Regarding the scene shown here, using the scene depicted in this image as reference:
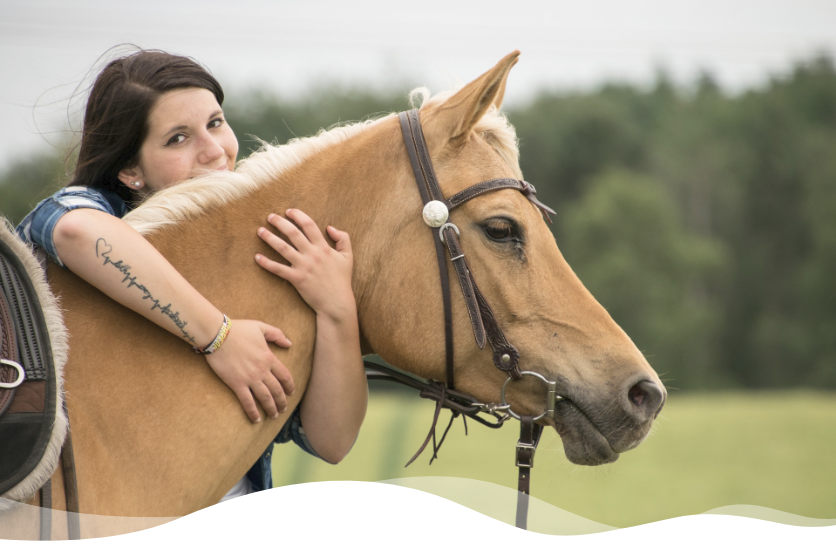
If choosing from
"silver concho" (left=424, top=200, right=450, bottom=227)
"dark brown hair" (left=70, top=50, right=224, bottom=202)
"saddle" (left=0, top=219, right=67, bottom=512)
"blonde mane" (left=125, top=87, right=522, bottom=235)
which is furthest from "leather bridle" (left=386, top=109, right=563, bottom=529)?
"saddle" (left=0, top=219, right=67, bottom=512)

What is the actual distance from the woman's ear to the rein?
2.38 ft

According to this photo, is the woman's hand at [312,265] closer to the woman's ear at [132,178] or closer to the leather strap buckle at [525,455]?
the woman's ear at [132,178]

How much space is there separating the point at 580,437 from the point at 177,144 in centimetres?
130

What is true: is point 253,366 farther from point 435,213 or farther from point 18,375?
point 435,213

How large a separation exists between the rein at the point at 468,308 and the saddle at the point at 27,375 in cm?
85

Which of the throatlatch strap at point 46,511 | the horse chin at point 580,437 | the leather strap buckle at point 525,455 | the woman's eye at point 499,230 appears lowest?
the throatlatch strap at point 46,511

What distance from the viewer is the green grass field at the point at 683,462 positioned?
6168 mm

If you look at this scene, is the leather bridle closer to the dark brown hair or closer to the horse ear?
the horse ear

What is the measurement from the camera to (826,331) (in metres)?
16.7

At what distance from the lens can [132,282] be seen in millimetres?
1280

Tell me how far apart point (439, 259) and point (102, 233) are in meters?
0.75

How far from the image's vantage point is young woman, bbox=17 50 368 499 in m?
1.29

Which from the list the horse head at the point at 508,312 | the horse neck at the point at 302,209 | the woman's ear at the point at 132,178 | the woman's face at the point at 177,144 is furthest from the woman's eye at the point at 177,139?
the horse head at the point at 508,312

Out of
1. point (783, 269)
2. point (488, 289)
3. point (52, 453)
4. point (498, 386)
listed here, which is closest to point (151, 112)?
point (52, 453)
